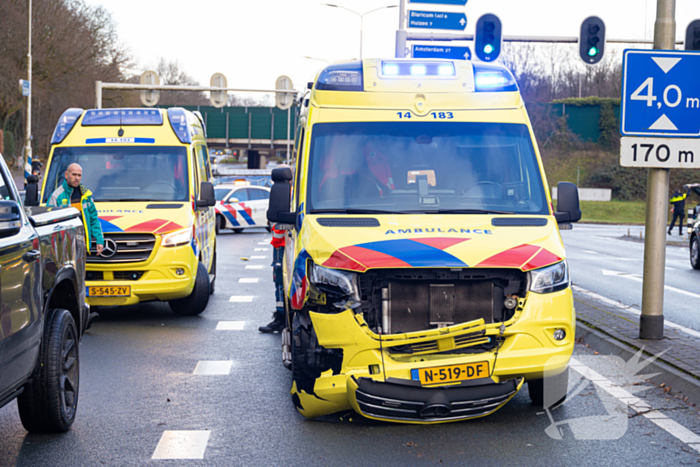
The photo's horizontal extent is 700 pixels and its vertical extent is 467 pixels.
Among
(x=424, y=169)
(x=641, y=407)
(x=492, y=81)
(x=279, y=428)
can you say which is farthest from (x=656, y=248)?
(x=279, y=428)

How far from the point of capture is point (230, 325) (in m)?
9.53

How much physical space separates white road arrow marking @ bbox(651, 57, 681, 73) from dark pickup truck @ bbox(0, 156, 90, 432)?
5.24m

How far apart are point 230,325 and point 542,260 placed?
5.00 meters

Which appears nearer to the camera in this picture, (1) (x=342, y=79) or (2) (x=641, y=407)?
(2) (x=641, y=407)

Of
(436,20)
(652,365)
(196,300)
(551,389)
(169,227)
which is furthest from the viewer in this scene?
(436,20)

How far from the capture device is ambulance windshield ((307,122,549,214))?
6.12 m

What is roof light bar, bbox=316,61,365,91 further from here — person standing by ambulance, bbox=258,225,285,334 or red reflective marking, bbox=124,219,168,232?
red reflective marking, bbox=124,219,168,232

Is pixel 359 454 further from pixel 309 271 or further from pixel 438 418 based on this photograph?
pixel 309 271

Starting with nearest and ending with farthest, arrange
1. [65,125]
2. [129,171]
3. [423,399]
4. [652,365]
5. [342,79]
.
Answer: [423,399]
[342,79]
[652,365]
[129,171]
[65,125]

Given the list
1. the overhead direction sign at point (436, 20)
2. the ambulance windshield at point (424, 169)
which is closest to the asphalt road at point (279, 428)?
the ambulance windshield at point (424, 169)

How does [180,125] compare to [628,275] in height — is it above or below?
above

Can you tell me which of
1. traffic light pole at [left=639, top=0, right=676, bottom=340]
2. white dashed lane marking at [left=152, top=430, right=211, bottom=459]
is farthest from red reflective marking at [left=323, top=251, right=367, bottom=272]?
traffic light pole at [left=639, top=0, right=676, bottom=340]

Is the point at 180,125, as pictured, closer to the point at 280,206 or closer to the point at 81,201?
the point at 81,201

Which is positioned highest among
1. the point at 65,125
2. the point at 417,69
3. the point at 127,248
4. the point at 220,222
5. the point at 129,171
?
the point at 417,69
